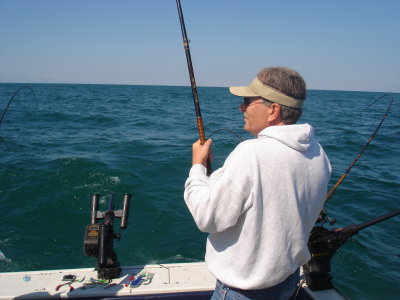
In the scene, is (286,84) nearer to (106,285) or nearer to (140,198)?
(106,285)

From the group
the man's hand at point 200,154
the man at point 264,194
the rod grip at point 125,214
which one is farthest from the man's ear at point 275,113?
the rod grip at point 125,214

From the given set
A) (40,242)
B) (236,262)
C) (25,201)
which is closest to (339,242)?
(236,262)

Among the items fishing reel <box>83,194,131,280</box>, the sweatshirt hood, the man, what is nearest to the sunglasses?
the man

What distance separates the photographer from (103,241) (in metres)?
2.33

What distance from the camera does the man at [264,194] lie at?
3.98ft

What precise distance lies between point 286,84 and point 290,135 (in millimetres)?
213

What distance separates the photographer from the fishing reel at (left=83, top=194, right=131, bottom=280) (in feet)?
7.67

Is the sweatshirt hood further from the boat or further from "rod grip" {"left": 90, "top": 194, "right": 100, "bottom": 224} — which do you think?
"rod grip" {"left": 90, "top": 194, "right": 100, "bottom": 224}

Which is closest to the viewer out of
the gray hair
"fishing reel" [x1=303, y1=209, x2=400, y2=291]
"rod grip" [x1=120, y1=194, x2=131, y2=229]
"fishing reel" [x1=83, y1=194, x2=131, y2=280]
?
the gray hair

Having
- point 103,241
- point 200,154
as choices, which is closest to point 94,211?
point 103,241

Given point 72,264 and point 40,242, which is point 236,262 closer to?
point 72,264

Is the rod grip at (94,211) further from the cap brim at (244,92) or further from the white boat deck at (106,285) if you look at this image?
the cap brim at (244,92)

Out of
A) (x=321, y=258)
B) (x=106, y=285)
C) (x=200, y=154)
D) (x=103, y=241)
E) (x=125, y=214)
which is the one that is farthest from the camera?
(x=125, y=214)

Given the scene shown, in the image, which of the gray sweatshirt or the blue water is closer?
the gray sweatshirt
